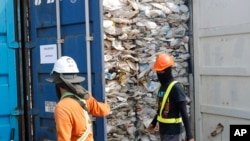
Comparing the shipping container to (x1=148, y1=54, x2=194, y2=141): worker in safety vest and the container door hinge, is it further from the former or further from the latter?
the container door hinge

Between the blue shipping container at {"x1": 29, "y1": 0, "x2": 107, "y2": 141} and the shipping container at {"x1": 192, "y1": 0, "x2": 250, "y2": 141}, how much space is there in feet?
5.34

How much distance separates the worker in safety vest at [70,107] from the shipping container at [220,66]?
6.20ft

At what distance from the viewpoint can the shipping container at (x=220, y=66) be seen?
13.5 feet

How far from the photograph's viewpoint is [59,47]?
3717 mm

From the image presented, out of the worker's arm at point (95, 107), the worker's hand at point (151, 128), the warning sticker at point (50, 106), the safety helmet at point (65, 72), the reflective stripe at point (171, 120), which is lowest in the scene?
the worker's hand at point (151, 128)

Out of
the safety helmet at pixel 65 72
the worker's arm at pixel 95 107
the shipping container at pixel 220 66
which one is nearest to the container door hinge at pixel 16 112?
the worker's arm at pixel 95 107

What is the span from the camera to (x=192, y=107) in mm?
4832

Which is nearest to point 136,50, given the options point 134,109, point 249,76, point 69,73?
point 134,109

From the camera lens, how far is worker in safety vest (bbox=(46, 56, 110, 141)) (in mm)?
2787

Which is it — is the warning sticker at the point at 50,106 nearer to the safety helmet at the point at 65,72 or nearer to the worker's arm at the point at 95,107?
the worker's arm at the point at 95,107

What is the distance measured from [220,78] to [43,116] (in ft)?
6.60

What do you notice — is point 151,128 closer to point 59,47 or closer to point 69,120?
point 59,47

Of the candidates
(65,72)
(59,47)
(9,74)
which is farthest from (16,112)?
(65,72)

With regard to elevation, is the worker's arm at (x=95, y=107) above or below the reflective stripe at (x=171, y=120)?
above
